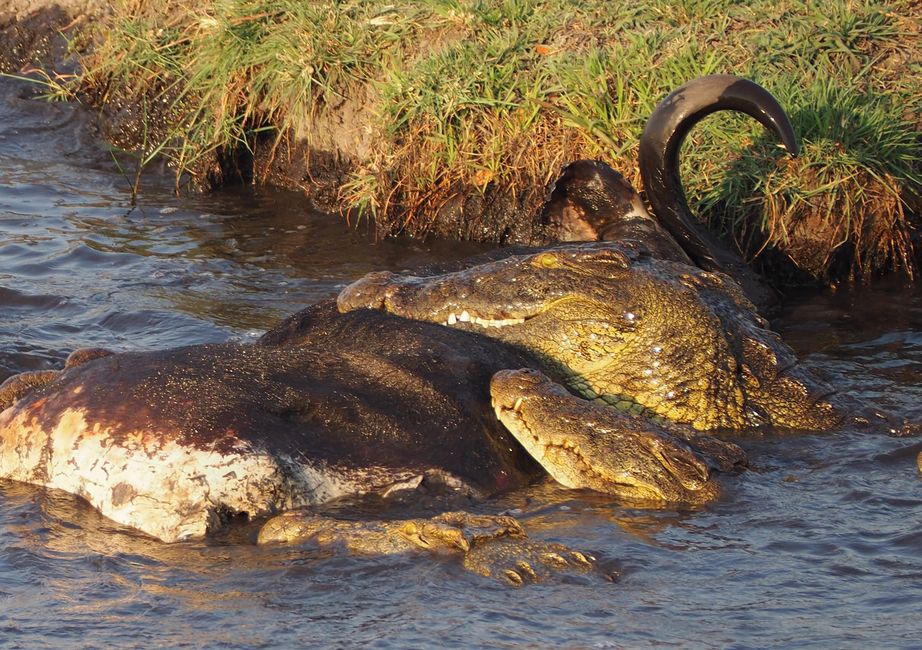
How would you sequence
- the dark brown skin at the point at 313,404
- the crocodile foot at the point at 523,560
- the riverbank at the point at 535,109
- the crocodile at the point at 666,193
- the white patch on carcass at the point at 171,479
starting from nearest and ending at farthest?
the crocodile foot at the point at 523,560, the white patch on carcass at the point at 171,479, the dark brown skin at the point at 313,404, the crocodile at the point at 666,193, the riverbank at the point at 535,109

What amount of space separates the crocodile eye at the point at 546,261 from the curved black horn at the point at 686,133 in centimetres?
155

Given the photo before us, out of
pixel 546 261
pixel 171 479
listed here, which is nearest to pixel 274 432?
pixel 171 479

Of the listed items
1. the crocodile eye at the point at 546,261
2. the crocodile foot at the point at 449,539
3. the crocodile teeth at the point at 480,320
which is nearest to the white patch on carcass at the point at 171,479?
the crocodile foot at the point at 449,539

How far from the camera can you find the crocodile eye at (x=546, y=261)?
5.20m

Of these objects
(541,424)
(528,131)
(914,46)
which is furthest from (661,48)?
(541,424)

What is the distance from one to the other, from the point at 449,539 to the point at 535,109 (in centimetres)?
410

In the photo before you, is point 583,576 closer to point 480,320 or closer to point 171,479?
point 171,479

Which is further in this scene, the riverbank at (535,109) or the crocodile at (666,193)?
the riverbank at (535,109)

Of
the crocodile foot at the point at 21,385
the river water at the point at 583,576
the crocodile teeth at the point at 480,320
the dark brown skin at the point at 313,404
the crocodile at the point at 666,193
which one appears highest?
the crocodile at the point at 666,193

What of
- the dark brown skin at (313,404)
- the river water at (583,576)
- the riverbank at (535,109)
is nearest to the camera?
the river water at (583,576)

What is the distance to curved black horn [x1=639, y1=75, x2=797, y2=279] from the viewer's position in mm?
6453

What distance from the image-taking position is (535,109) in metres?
7.69

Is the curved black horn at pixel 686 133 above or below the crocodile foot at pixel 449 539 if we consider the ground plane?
above

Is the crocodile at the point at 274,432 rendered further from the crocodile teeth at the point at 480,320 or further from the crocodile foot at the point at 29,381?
the crocodile teeth at the point at 480,320
